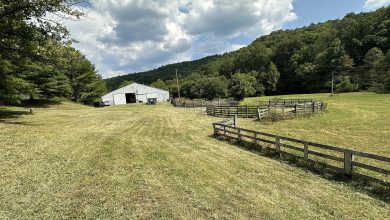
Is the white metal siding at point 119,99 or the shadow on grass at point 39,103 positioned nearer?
the shadow on grass at point 39,103

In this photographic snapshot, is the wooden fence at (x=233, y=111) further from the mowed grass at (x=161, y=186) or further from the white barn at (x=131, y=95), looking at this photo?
the white barn at (x=131, y=95)

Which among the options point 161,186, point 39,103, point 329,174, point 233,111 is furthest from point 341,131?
point 39,103

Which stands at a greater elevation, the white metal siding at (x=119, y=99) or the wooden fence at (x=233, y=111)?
the white metal siding at (x=119, y=99)

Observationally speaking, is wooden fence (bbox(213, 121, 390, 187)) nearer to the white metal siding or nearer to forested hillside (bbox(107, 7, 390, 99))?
forested hillside (bbox(107, 7, 390, 99))

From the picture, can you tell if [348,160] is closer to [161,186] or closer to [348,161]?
[348,161]

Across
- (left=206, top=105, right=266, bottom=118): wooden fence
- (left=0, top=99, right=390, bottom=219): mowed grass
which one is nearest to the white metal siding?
(left=206, top=105, right=266, bottom=118): wooden fence

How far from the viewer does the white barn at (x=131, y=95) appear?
2950 inches

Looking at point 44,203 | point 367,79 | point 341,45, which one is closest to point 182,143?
point 44,203

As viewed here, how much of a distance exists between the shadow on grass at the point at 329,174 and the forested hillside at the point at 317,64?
55.7 meters

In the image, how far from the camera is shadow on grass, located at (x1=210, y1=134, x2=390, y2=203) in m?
8.22

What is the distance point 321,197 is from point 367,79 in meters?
78.4

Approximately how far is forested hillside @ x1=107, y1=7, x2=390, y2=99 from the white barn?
10.6 meters

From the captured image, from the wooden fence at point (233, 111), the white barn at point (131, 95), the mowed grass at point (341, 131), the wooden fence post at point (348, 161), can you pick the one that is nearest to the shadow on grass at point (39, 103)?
the wooden fence at point (233, 111)

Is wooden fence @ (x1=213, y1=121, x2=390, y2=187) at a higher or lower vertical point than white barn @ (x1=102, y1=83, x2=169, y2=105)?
lower
